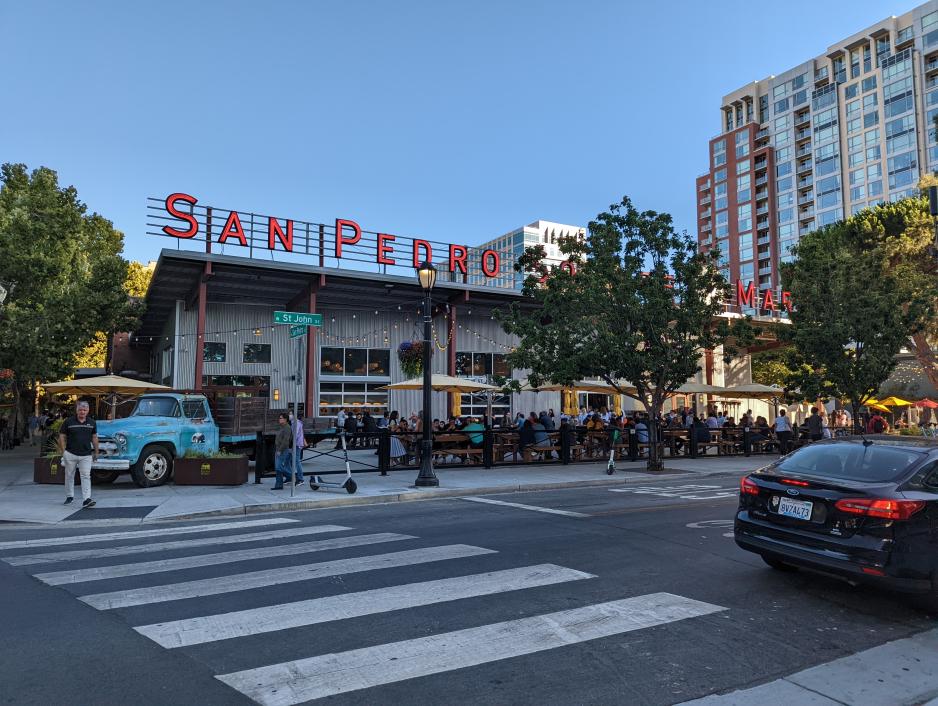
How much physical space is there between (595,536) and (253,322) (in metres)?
23.6

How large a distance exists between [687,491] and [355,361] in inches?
772

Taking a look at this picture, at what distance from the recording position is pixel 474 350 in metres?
33.3

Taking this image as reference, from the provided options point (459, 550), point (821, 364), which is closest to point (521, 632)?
point (459, 550)

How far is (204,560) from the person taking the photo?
7211mm

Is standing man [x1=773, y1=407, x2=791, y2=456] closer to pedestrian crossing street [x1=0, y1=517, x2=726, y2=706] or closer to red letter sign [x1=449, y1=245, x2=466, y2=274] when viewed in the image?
red letter sign [x1=449, y1=245, x2=466, y2=274]

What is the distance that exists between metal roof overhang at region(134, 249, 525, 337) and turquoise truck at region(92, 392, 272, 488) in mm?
10658

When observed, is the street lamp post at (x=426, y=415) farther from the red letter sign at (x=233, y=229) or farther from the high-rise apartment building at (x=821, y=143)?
the high-rise apartment building at (x=821, y=143)

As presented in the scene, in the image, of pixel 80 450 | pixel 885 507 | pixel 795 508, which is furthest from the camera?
pixel 80 450

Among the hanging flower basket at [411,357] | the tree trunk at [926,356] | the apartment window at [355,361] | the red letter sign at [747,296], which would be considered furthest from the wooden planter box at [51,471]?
the tree trunk at [926,356]

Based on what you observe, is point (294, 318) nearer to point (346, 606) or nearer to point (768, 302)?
point (346, 606)

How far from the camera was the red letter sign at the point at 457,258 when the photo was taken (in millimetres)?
29641

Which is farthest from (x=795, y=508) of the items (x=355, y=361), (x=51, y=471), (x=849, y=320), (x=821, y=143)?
(x=821, y=143)

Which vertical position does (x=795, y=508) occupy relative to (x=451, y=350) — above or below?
below

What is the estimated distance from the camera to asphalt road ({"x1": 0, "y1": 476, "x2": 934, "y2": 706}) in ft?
13.0
